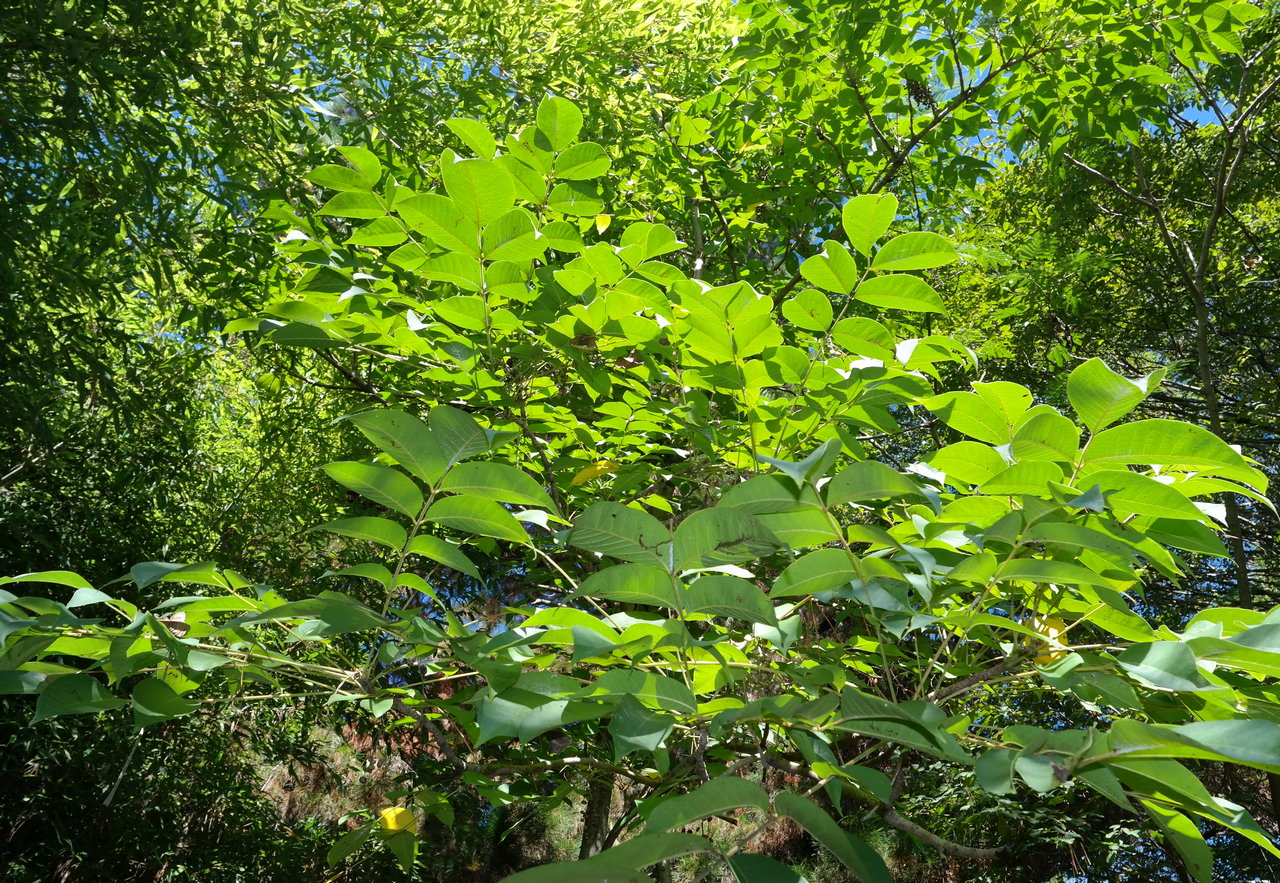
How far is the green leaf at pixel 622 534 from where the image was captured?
498mm

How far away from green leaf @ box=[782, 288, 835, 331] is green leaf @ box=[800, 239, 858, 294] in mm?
13

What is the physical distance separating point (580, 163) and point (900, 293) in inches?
13.5

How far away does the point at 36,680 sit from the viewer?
53 centimetres

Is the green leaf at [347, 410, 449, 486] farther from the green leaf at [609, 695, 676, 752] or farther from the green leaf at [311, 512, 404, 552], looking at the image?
the green leaf at [609, 695, 676, 752]

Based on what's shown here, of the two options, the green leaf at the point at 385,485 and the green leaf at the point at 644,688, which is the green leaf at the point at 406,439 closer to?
the green leaf at the point at 385,485

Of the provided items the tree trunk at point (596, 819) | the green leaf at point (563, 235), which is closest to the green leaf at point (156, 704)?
the green leaf at point (563, 235)

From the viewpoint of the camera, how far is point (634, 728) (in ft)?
1.38

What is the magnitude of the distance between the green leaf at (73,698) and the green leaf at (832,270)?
0.64 meters

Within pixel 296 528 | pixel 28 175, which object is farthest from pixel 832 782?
pixel 296 528

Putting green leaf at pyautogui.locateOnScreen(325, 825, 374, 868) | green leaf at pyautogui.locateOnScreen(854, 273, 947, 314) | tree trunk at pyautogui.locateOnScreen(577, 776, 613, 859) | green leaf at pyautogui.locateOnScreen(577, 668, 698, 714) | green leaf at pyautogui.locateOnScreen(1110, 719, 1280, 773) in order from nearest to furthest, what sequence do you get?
green leaf at pyautogui.locateOnScreen(1110, 719, 1280, 773) < green leaf at pyautogui.locateOnScreen(577, 668, 698, 714) < green leaf at pyautogui.locateOnScreen(854, 273, 947, 314) < green leaf at pyautogui.locateOnScreen(325, 825, 374, 868) < tree trunk at pyautogui.locateOnScreen(577, 776, 613, 859)

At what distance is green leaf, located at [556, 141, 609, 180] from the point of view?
836mm

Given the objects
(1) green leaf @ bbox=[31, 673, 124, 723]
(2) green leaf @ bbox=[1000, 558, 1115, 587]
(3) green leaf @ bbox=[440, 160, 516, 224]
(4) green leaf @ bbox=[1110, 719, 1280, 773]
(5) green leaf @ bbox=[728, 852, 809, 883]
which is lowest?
(5) green leaf @ bbox=[728, 852, 809, 883]

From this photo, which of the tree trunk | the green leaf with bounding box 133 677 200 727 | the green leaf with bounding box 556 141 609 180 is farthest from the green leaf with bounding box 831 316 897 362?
the tree trunk

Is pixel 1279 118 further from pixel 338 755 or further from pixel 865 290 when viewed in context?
pixel 338 755
